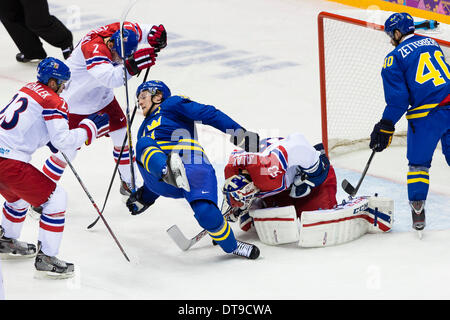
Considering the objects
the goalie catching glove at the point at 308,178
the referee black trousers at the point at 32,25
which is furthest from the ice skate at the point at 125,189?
the referee black trousers at the point at 32,25

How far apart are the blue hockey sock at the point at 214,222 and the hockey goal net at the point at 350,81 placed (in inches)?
71.2

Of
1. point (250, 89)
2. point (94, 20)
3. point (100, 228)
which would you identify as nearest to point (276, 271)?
point (100, 228)

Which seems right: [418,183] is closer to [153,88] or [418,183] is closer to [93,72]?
[153,88]

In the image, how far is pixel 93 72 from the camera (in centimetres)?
535

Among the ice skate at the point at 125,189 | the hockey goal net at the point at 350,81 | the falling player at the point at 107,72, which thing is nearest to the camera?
the falling player at the point at 107,72

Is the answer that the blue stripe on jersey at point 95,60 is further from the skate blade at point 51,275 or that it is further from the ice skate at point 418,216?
the ice skate at point 418,216

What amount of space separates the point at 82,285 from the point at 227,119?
3.82ft

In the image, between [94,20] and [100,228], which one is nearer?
[100,228]

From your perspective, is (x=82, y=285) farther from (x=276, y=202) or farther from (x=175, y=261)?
(x=276, y=202)

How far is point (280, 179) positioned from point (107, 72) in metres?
1.27

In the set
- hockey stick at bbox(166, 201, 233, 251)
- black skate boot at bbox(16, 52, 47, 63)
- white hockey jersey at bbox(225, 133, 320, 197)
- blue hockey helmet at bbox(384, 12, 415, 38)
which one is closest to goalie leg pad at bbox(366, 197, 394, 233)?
white hockey jersey at bbox(225, 133, 320, 197)

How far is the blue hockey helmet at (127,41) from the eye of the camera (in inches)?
209

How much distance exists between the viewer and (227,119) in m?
4.78

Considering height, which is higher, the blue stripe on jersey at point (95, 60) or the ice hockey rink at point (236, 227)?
the blue stripe on jersey at point (95, 60)
